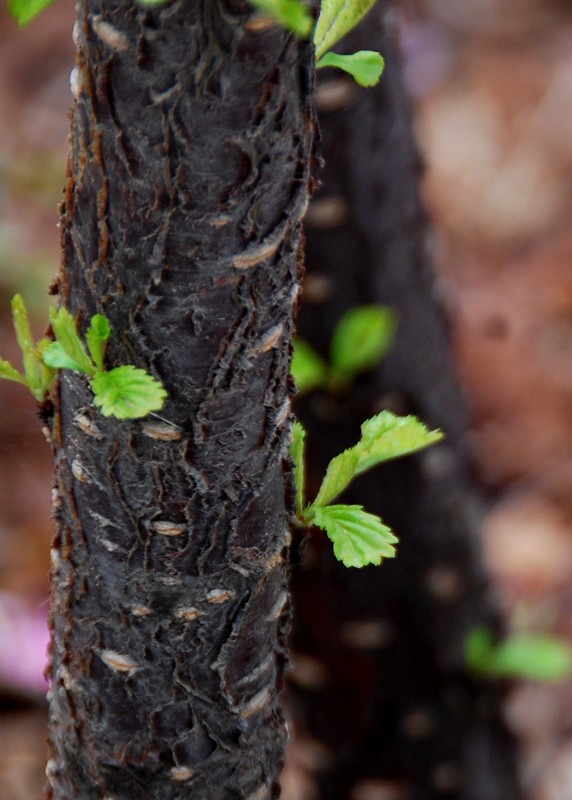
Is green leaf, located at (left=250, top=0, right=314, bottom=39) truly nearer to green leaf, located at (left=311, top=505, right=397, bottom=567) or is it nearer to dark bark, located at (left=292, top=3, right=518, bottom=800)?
green leaf, located at (left=311, top=505, right=397, bottom=567)

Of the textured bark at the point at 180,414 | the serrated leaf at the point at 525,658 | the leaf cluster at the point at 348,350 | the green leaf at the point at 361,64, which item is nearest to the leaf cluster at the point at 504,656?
the serrated leaf at the point at 525,658

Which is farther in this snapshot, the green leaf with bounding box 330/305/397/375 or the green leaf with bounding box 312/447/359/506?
the green leaf with bounding box 330/305/397/375

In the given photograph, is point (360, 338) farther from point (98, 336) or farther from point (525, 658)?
point (98, 336)

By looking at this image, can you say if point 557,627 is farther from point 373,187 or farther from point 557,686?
point 373,187

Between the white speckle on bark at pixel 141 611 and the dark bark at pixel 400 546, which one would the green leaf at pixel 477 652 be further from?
the white speckle on bark at pixel 141 611

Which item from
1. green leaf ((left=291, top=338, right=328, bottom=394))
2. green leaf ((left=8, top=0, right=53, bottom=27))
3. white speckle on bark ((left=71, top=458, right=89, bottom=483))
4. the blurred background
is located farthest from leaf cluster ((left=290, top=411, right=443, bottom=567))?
the blurred background

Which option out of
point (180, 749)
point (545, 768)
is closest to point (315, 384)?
point (180, 749)
